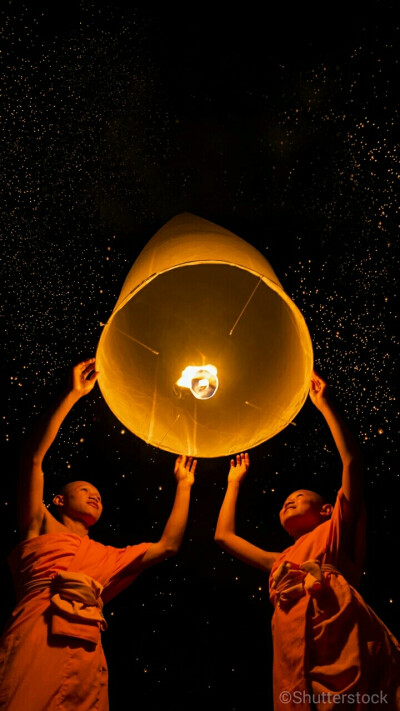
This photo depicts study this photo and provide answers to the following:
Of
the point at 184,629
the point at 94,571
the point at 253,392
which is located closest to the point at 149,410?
the point at 253,392

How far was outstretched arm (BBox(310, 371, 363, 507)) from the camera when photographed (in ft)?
8.99

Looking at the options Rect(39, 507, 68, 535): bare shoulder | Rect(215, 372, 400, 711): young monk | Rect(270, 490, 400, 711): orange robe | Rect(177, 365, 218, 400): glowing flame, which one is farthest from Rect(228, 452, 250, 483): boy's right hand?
Rect(177, 365, 218, 400): glowing flame

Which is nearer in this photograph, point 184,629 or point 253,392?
point 253,392

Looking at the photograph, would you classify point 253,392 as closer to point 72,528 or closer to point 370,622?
point 370,622

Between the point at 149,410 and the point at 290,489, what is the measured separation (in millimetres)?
1785

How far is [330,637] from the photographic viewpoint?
2365mm

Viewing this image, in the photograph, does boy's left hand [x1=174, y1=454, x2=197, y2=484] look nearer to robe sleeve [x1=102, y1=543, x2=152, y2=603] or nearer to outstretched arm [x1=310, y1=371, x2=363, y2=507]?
robe sleeve [x1=102, y1=543, x2=152, y2=603]

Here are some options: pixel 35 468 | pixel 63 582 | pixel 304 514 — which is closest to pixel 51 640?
pixel 63 582

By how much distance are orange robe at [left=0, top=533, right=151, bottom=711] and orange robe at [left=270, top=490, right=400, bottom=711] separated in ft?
2.27

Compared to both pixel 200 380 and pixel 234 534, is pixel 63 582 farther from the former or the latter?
pixel 200 380

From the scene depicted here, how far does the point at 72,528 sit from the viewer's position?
10.2 ft

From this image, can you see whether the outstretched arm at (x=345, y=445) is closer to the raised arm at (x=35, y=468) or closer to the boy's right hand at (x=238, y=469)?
the boy's right hand at (x=238, y=469)

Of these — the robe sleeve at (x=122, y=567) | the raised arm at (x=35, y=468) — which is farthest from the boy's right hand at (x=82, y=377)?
the robe sleeve at (x=122, y=567)

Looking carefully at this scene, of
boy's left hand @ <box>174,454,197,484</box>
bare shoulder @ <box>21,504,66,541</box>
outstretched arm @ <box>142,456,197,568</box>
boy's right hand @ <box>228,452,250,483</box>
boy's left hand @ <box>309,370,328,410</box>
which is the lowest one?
bare shoulder @ <box>21,504,66,541</box>
